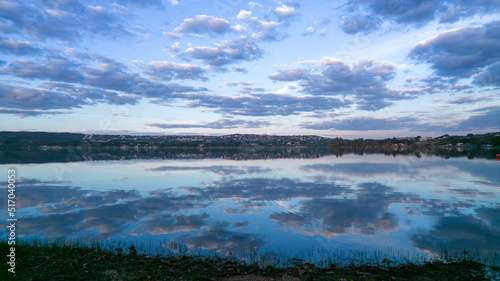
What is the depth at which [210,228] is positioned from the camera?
13.7 metres

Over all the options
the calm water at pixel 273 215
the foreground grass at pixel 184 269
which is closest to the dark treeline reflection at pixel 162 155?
the calm water at pixel 273 215

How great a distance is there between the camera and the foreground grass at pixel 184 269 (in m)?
8.13

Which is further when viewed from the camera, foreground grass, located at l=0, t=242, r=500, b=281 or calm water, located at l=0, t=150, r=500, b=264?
calm water, located at l=0, t=150, r=500, b=264

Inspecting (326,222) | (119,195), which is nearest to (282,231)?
(326,222)

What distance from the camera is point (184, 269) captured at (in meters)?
8.71

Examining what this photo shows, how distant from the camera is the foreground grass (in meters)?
8.13

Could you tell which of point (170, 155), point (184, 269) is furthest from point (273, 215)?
point (170, 155)

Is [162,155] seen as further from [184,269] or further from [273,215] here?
[184,269]

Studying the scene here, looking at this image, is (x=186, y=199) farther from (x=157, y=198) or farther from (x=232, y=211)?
(x=232, y=211)

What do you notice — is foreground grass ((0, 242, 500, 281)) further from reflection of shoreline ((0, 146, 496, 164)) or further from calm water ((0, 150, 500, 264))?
reflection of shoreline ((0, 146, 496, 164))

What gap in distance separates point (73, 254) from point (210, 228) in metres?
5.85

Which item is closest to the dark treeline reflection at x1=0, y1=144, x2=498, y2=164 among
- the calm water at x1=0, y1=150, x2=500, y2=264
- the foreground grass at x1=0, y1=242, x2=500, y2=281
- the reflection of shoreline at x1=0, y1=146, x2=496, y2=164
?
the reflection of shoreline at x1=0, y1=146, x2=496, y2=164

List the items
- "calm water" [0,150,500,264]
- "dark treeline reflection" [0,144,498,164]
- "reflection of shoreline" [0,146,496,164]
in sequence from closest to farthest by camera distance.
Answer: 1. "calm water" [0,150,500,264]
2. "dark treeline reflection" [0,144,498,164]
3. "reflection of shoreline" [0,146,496,164]

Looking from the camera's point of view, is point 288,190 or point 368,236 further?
A: point 288,190
